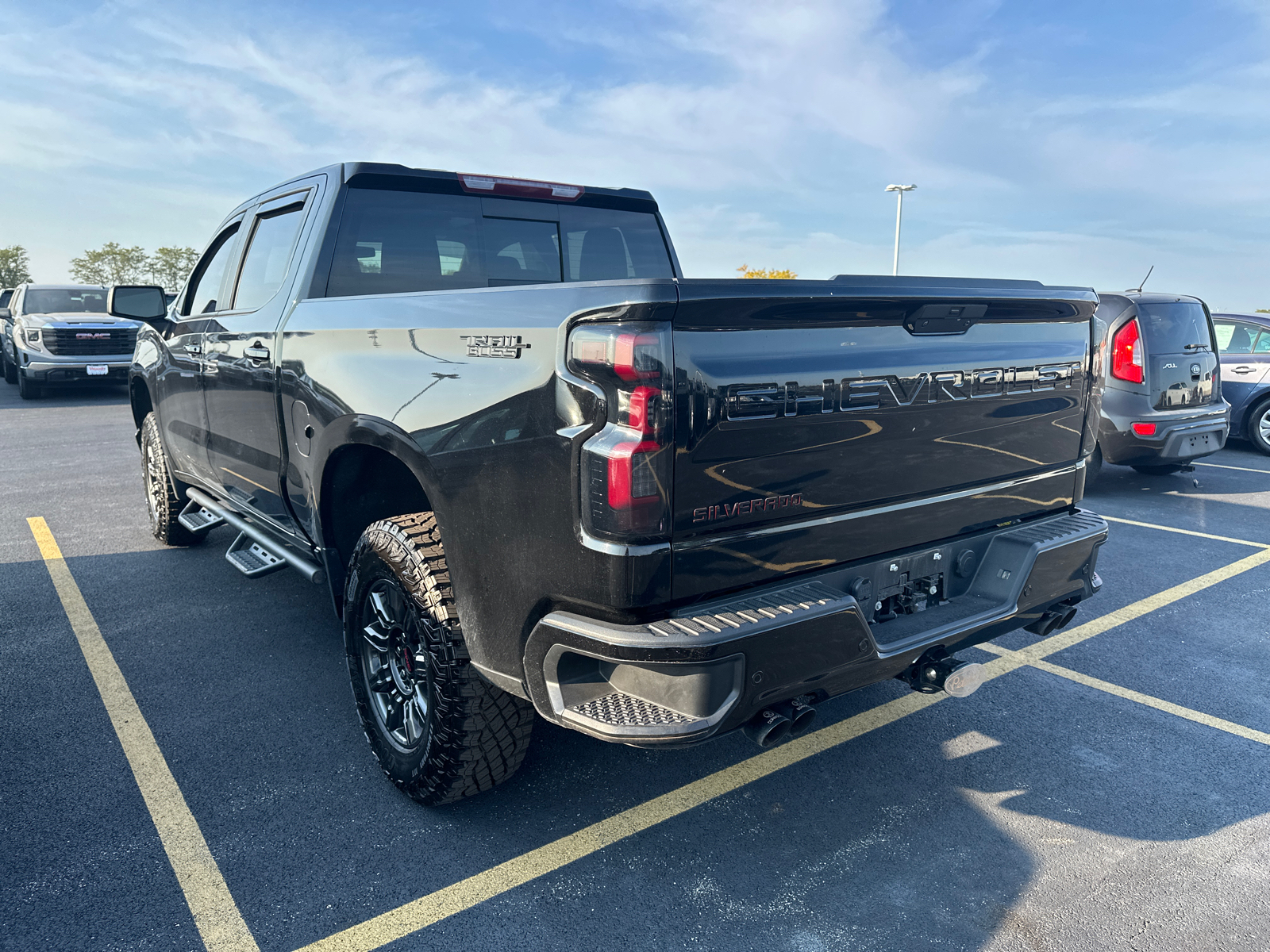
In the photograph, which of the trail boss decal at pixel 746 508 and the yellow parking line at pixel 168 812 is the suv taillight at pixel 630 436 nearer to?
the trail boss decal at pixel 746 508

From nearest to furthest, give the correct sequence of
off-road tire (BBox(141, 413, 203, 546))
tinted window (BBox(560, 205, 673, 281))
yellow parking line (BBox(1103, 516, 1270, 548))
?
tinted window (BBox(560, 205, 673, 281))
off-road tire (BBox(141, 413, 203, 546))
yellow parking line (BBox(1103, 516, 1270, 548))

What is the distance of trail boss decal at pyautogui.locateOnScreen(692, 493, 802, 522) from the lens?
2.11 metres

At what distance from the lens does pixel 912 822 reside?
2.85 meters

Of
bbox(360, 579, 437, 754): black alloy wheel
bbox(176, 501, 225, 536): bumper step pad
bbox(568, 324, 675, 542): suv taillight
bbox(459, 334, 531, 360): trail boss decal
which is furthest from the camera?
bbox(176, 501, 225, 536): bumper step pad

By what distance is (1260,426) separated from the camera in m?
10.6

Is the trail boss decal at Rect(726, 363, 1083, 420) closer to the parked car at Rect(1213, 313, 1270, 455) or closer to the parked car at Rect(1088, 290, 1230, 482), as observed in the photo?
the parked car at Rect(1088, 290, 1230, 482)

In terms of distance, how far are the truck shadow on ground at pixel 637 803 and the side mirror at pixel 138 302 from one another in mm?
2141

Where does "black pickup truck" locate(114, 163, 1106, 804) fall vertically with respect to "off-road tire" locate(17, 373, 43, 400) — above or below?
above

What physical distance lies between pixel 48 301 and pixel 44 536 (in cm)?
1277

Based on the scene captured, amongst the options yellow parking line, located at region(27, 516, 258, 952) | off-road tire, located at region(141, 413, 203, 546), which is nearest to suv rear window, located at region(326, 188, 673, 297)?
yellow parking line, located at region(27, 516, 258, 952)

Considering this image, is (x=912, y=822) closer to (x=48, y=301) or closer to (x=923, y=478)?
(x=923, y=478)

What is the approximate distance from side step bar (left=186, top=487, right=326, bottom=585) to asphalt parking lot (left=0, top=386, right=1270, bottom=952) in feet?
1.52

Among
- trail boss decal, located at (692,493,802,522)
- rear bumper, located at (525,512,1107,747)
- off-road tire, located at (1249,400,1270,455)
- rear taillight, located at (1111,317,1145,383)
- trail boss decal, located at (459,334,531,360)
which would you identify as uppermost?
trail boss decal, located at (459,334,531,360)

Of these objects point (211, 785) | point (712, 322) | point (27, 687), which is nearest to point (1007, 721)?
point (712, 322)
